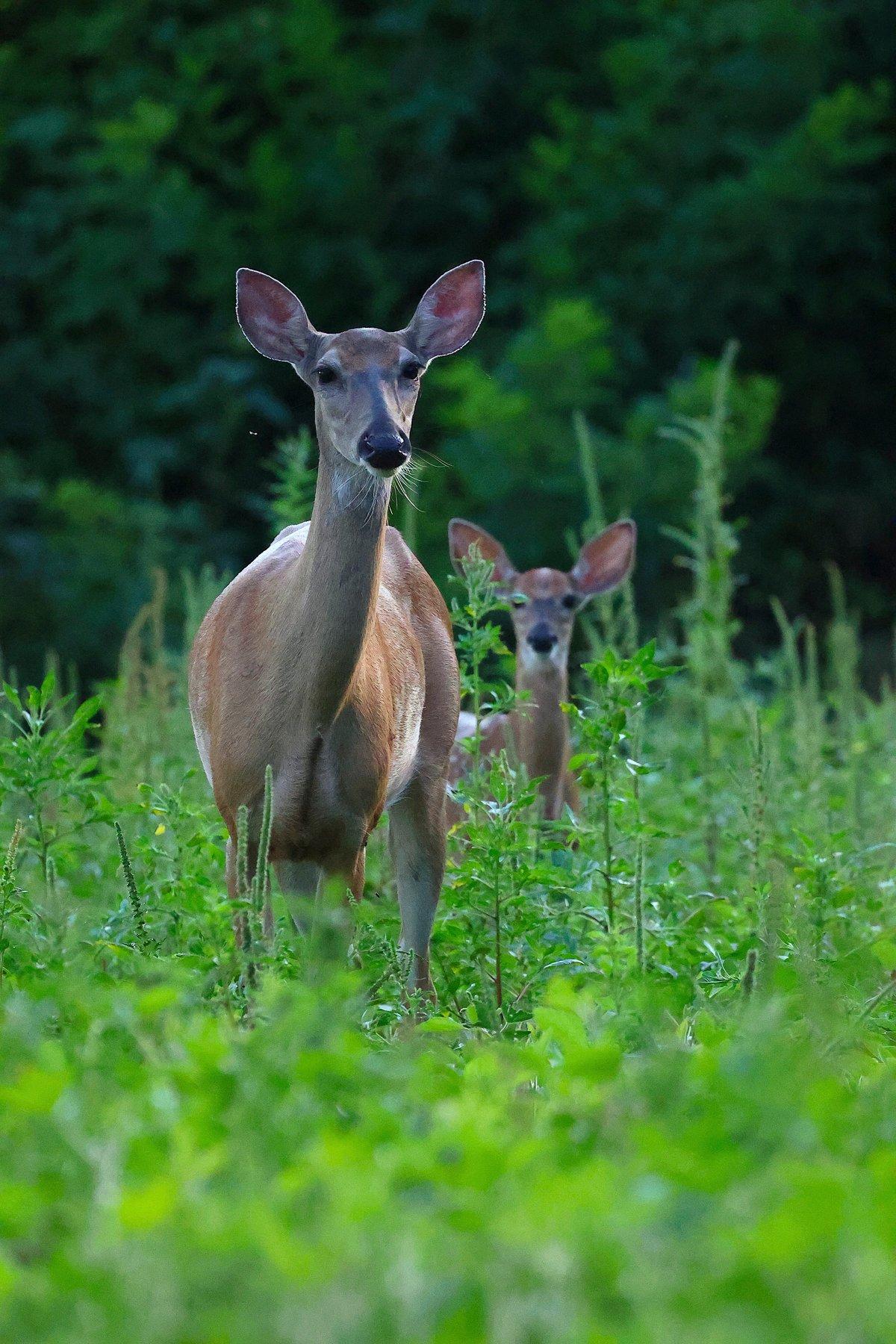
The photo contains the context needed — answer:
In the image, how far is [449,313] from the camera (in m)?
5.33

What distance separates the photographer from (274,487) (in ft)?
20.9

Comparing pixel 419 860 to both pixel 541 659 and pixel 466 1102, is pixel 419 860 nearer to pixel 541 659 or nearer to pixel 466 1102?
pixel 541 659

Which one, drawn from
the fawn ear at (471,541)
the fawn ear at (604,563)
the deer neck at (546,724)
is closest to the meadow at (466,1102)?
the fawn ear at (471,541)

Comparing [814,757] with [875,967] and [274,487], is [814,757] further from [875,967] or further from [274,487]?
[875,967]

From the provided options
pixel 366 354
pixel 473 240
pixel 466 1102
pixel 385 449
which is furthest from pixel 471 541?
pixel 473 240

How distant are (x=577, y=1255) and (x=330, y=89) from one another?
16.0 meters

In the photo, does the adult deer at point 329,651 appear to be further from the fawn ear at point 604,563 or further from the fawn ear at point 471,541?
the fawn ear at point 604,563

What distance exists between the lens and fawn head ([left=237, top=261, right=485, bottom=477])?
4.55 m

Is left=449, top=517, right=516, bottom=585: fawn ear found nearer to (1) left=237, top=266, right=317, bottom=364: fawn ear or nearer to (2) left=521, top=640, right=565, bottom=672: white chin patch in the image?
(2) left=521, top=640, right=565, bottom=672: white chin patch

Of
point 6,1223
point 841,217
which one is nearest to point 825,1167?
point 6,1223

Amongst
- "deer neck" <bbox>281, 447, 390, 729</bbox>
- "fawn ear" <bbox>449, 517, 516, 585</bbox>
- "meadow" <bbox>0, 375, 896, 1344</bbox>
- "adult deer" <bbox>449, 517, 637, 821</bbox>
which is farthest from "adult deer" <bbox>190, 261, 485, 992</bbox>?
"adult deer" <bbox>449, 517, 637, 821</bbox>

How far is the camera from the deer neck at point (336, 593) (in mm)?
4617

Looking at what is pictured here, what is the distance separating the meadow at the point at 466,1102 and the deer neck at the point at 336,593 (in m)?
0.28

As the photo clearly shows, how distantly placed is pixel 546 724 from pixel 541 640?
0.37 metres
